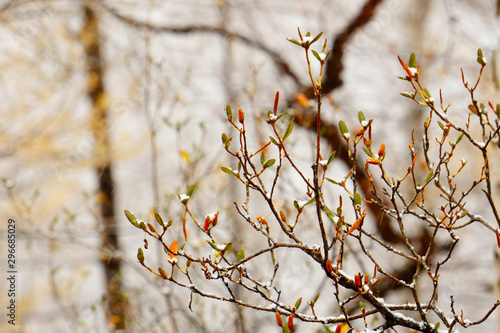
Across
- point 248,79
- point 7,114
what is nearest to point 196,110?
point 248,79

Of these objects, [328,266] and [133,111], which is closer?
[328,266]

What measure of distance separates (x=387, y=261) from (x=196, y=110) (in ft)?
9.79

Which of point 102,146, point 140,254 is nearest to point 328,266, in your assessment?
point 140,254

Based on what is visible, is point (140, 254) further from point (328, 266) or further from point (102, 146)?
point (102, 146)

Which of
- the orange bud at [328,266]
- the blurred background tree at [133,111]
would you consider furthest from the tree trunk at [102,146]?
the orange bud at [328,266]

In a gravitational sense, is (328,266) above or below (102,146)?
below

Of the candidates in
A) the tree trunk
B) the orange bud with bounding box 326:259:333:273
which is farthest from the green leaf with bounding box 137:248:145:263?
the tree trunk

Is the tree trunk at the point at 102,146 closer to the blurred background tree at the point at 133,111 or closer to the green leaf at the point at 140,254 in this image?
the blurred background tree at the point at 133,111

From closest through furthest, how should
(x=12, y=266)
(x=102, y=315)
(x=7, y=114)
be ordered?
(x=102, y=315), (x=7, y=114), (x=12, y=266)

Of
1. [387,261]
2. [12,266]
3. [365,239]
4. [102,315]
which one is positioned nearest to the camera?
[102,315]

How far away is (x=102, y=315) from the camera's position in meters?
3.08

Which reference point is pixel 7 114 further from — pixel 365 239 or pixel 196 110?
pixel 365 239

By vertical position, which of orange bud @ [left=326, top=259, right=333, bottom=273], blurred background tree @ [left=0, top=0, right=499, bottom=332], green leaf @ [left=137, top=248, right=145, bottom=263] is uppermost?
blurred background tree @ [left=0, top=0, right=499, bottom=332]

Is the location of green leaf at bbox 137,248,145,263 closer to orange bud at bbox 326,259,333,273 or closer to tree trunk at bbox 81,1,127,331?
orange bud at bbox 326,259,333,273
